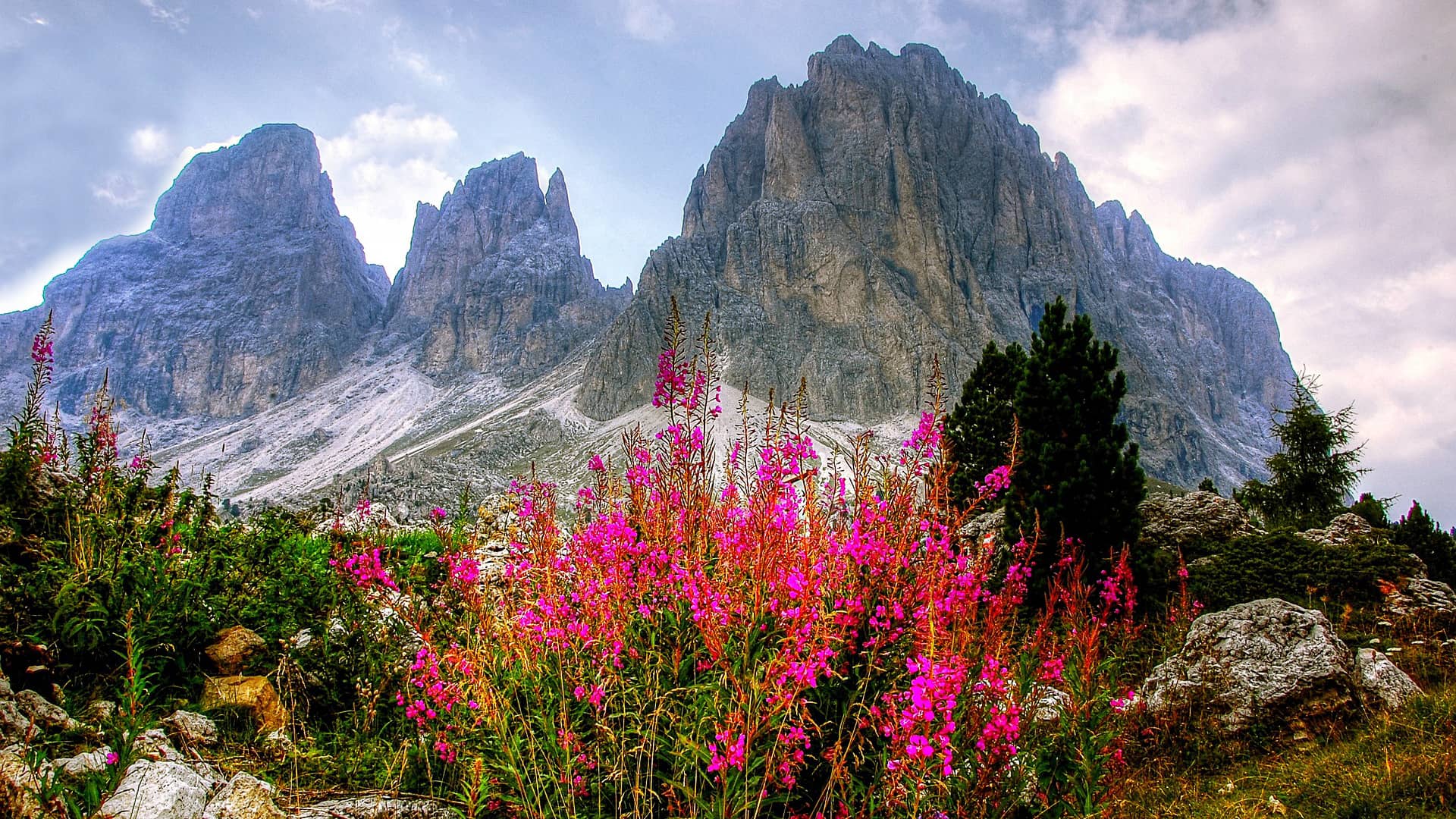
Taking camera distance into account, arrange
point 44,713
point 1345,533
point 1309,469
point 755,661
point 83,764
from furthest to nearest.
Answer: point 1309,469
point 1345,533
point 44,713
point 83,764
point 755,661

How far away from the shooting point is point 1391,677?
6871 millimetres

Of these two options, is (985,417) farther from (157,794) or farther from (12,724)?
(12,724)

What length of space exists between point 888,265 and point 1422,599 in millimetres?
141338

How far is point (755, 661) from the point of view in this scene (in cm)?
342

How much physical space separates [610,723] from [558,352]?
184m

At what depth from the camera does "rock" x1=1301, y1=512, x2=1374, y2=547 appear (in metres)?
13.1

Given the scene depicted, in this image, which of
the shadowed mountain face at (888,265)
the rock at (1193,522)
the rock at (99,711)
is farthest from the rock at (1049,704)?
the shadowed mountain face at (888,265)

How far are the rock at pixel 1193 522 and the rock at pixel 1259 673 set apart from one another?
21.1 feet

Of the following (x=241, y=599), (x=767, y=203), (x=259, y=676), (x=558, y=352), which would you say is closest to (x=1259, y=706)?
(x=259, y=676)

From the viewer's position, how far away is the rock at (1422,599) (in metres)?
9.64

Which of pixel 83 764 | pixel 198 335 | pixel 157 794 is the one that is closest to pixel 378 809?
pixel 157 794

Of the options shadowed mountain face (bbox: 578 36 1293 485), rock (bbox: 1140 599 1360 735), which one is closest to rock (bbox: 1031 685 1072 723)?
rock (bbox: 1140 599 1360 735)

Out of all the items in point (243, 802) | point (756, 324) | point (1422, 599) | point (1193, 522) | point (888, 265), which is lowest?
point (243, 802)

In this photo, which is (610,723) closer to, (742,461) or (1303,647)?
(742,461)
